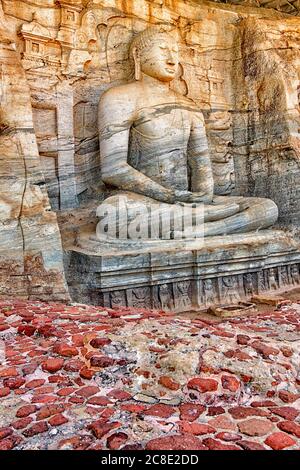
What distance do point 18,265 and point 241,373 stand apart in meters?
2.64

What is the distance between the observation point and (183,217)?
209 inches

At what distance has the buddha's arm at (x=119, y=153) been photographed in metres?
5.61

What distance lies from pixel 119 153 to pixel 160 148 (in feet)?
2.49

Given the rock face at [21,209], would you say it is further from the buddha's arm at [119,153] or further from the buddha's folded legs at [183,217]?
the buddha's arm at [119,153]

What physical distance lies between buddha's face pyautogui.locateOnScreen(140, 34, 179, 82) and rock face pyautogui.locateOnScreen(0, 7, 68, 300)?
2158mm

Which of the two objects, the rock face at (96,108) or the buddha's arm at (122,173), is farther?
the buddha's arm at (122,173)

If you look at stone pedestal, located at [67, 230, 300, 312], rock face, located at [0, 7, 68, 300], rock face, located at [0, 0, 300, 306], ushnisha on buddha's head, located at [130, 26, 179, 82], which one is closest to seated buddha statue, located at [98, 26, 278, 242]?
ushnisha on buddha's head, located at [130, 26, 179, 82]

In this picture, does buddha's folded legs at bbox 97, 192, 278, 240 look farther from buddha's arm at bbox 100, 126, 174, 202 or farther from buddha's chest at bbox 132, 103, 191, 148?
buddha's chest at bbox 132, 103, 191, 148

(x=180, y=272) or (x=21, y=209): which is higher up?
(x=21, y=209)

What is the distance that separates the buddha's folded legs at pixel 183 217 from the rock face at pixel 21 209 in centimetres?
92

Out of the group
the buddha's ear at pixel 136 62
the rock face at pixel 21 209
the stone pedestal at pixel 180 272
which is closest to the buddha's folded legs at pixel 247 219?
the stone pedestal at pixel 180 272

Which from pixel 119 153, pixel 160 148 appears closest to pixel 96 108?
pixel 119 153

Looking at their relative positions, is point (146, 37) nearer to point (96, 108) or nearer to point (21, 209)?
point (96, 108)
